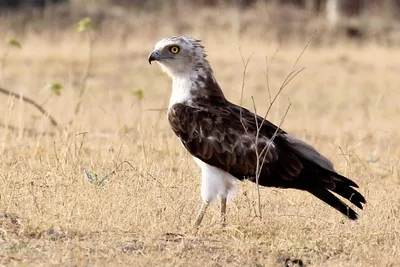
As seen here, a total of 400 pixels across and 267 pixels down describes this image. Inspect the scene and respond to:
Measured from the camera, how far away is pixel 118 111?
47.6 ft

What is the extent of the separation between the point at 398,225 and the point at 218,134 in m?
1.40

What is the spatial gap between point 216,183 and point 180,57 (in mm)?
1100

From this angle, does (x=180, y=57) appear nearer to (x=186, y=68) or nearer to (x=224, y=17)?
(x=186, y=68)

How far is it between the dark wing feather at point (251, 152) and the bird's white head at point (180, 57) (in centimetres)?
39

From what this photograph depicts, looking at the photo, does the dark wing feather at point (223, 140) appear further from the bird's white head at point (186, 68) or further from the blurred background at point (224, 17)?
the blurred background at point (224, 17)

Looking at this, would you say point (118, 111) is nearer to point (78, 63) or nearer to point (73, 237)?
point (78, 63)

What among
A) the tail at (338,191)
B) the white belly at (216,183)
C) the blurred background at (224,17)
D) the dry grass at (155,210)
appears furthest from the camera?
the blurred background at (224,17)

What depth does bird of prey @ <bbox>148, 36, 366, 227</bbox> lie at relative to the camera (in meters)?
6.72

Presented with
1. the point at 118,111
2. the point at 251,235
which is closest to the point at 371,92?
the point at 118,111

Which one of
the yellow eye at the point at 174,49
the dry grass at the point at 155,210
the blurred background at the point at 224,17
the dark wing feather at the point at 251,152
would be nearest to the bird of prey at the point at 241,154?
the dark wing feather at the point at 251,152

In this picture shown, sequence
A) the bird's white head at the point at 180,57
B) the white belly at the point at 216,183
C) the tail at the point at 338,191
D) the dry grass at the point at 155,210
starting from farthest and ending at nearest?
the bird's white head at the point at 180,57 → the white belly at the point at 216,183 → the tail at the point at 338,191 → the dry grass at the point at 155,210

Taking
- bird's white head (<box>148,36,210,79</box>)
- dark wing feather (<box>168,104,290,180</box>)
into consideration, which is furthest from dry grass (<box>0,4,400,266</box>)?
bird's white head (<box>148,36,210,79</box>)

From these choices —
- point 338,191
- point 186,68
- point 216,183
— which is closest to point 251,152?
point 216,183

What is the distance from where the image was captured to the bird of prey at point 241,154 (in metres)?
6.72
